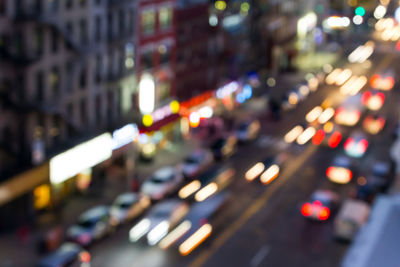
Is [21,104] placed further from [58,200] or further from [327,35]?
[327,35]

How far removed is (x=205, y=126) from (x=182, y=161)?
11039 mm

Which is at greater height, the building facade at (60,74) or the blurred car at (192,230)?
the building facade at (60,74)

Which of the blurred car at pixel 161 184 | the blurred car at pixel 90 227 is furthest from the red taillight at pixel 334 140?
the blurred car at pixel 90 227

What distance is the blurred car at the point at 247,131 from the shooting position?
67188mm

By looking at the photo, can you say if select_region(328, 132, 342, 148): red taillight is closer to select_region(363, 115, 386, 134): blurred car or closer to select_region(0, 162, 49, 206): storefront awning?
select_region(363, 115, 386, 134): blurred car

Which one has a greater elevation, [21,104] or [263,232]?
[21,104]

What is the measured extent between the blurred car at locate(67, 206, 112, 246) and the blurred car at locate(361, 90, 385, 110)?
150 ft

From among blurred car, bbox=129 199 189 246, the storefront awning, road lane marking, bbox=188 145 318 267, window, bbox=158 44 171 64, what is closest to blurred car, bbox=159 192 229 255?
blurred car, bbox=129 199 189 246

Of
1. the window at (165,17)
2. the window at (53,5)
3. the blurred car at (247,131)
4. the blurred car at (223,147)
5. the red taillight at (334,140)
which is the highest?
the window at (165,17)

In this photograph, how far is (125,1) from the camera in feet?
183

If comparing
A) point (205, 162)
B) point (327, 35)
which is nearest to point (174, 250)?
point (205, 162)

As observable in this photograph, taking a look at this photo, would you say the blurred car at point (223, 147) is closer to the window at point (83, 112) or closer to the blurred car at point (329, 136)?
the blurred car at point (329, 136)

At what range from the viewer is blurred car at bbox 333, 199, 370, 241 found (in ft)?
147

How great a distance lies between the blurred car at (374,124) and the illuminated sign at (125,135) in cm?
Result: 2842
